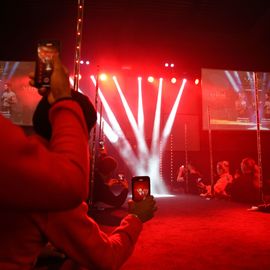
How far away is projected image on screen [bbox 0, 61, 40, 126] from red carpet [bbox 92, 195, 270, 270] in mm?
4209

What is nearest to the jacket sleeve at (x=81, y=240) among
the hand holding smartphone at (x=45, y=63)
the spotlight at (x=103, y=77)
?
the hand holding smartphone at (x=45, y=63)

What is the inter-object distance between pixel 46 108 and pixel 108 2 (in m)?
5.04

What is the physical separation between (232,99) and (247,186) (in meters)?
2.92

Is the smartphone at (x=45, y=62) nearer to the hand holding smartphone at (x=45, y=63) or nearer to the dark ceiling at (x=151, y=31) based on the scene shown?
the hand holding smartphone at (x=45, y=63)

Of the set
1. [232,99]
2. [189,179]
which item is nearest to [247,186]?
[189,179]

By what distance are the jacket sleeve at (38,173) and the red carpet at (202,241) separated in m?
1.46

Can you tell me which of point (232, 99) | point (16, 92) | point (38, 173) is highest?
point (16, 92)

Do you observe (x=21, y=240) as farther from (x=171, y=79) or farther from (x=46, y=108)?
(x=171, y=79)

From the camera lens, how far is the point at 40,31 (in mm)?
6004

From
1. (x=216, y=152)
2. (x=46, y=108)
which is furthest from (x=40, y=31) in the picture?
(x=46, y=108)

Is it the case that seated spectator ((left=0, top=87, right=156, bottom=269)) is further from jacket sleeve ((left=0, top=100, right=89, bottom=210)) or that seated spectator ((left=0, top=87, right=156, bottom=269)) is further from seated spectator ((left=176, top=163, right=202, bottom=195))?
seated spectator ((left=176, top=163, right=202, bottom=195))

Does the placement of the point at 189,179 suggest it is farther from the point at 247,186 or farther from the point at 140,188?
the point at 140,188

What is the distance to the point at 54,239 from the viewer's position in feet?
2.17

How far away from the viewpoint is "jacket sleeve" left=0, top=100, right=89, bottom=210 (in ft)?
1.47
